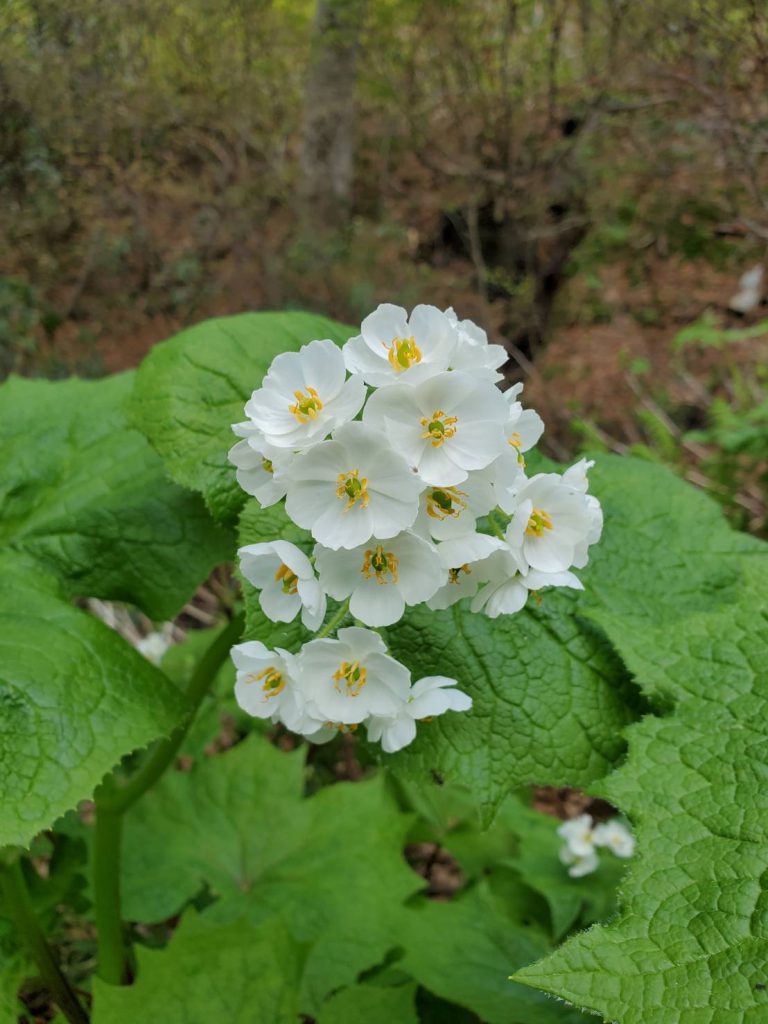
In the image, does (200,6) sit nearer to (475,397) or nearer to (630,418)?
(630,418)

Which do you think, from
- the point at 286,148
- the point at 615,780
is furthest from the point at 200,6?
the point at 615,780

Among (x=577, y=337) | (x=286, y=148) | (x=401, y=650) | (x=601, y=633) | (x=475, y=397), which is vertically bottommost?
(x=577, y=337)

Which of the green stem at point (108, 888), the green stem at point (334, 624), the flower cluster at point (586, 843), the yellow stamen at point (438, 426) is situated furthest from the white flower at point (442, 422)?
the flower cluster at point (586, 843)

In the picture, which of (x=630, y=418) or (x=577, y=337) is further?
(x=577, y=337)

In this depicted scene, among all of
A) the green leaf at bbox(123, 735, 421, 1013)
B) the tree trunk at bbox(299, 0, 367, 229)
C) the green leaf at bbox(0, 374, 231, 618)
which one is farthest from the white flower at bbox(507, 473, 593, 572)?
the tree trunk at bbox(299, 0, 367, 229)

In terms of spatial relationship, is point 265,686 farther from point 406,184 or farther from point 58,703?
point 406,184

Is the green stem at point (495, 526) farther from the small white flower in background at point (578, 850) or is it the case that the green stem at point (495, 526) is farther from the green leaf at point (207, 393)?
the small white flower in background at point (578, 850)
